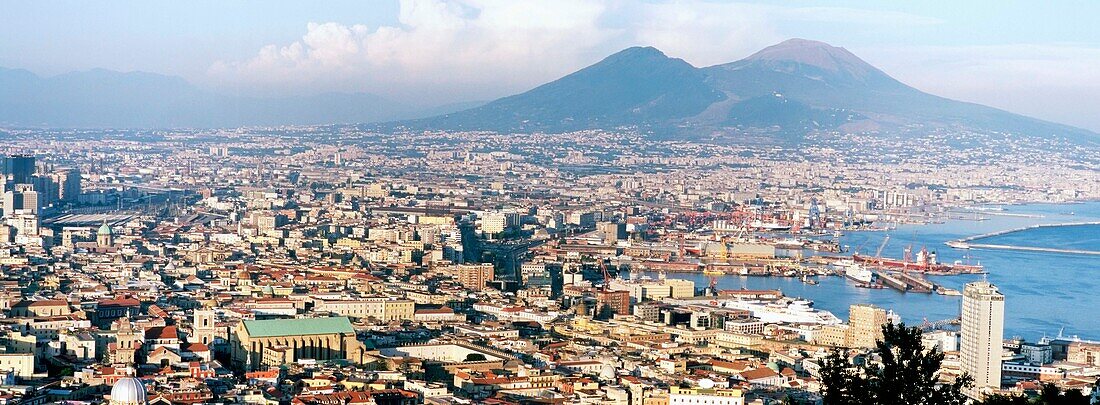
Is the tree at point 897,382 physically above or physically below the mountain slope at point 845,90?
below

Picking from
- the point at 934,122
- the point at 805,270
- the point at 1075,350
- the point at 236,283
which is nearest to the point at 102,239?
the point at 236,283

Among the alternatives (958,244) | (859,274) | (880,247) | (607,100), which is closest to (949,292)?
(859,274)

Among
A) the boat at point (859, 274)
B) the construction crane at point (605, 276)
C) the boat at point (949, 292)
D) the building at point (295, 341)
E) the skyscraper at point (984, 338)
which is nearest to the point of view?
the building at point (295, 341)

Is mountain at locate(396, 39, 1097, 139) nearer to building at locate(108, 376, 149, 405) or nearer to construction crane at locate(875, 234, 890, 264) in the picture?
construction crane at locate(875, 234, 890, 264)


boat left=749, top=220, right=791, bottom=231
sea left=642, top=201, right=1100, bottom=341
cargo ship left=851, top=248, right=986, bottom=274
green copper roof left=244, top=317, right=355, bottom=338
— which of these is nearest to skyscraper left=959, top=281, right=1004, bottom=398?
sea left=642, top=201, right=1100, bottom=341

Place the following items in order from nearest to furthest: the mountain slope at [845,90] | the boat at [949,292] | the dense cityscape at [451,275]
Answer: the dense cityscape at [451,275] < the boat at [949,292] < the mountain slope at [845,90]

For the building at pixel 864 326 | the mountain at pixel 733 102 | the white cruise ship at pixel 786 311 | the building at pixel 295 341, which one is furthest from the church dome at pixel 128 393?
the mountain at pixel 733 102

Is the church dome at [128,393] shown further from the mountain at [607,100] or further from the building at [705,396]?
the mountain at [607,100]
